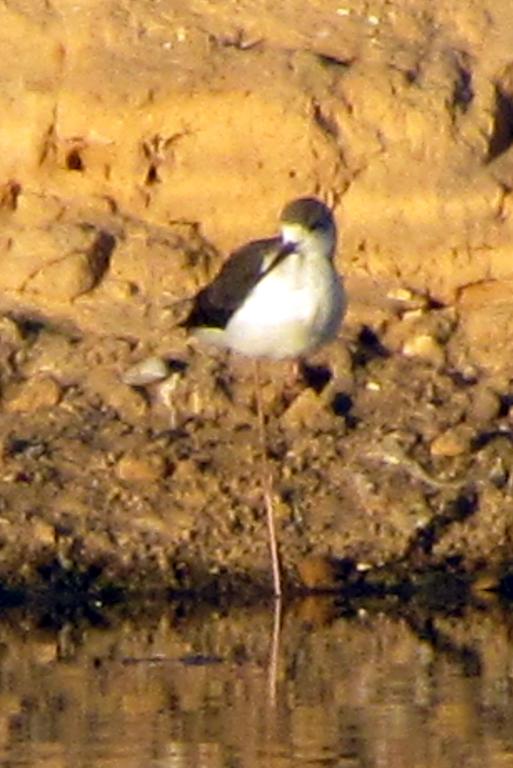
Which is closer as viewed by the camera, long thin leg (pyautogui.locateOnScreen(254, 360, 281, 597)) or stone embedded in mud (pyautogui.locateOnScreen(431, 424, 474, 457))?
long thin leg (pyautogui.locateOnScreen(254, 360, 281, 597))

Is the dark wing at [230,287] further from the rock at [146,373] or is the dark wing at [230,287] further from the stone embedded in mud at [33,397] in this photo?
the stone embedded in mud at [33,397]

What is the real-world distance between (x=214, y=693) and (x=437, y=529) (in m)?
2.37

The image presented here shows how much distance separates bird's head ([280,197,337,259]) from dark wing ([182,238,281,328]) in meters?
0.15

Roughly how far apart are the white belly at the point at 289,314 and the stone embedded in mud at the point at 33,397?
88 centimetres

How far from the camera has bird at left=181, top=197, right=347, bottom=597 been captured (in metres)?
13.0

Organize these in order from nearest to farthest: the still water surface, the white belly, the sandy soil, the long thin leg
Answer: the still water surface → the long thin leg → the white belly → the sandy soil

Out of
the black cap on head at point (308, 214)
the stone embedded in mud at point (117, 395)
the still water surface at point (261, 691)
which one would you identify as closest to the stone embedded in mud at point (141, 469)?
the stone embedded in mud at point (117, 395)

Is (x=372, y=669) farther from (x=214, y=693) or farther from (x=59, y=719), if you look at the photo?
(x=59, y=719)

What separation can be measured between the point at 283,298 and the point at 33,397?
1.26 m

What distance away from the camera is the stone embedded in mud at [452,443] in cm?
1305

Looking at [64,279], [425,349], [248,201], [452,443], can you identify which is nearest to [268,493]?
[452,443]

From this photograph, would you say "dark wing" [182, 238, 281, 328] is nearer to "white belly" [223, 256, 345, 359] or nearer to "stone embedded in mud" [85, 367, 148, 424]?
"white belly" [223, 256, 345, 359]

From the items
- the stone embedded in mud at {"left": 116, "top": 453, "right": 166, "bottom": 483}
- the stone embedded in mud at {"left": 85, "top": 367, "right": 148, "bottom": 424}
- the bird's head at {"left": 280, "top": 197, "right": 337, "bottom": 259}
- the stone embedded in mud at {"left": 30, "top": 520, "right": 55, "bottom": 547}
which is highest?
the bird's head at {"left": 280, "top": 197, "right": 337, "bottom": 259}

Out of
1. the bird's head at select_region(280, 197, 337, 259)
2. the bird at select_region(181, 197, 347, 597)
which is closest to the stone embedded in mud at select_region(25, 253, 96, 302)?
the bird at select_region(181, 197, 347, 597)
